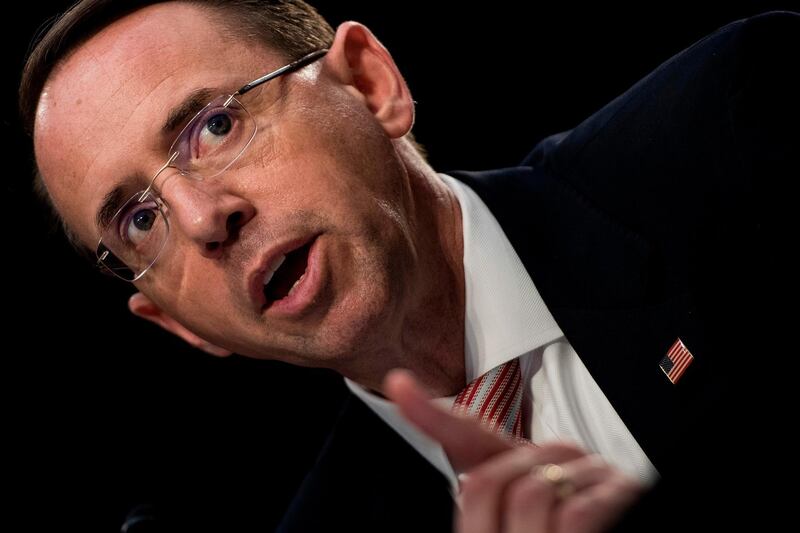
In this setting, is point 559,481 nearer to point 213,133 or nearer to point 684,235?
point 684,235

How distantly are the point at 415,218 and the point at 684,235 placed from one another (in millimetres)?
611

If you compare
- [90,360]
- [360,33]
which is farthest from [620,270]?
[90,360]


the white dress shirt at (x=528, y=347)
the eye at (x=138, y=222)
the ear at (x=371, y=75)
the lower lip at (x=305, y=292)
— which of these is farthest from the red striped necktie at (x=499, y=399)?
the eye at (x=138, y=222)

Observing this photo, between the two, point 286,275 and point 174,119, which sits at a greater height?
point 174,119

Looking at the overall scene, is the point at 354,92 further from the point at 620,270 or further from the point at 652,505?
the point at 652,505

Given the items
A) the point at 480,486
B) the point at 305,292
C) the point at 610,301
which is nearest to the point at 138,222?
the point at 305,292

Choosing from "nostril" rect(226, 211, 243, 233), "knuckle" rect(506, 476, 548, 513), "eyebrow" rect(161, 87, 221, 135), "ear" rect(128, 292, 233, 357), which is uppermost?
"eyebrow" rect(161, 87, 221, 135)

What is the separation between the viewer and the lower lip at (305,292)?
166 centimetres

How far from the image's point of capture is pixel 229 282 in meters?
1.75

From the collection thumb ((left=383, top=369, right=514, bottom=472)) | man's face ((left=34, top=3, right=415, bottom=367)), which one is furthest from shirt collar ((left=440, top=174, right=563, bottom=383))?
thumb ((left=383, top=369, right=514, bottom=472))

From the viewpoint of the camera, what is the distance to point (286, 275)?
1813mm

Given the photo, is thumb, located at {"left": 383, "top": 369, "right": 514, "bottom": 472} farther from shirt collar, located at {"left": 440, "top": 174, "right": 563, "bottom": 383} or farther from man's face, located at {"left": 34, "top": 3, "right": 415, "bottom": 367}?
shirt collar, located at {"left": 440, "top": 174, "right": 563, "bottom": 383}

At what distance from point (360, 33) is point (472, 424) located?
1.28 metres

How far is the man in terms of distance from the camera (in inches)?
67.0
